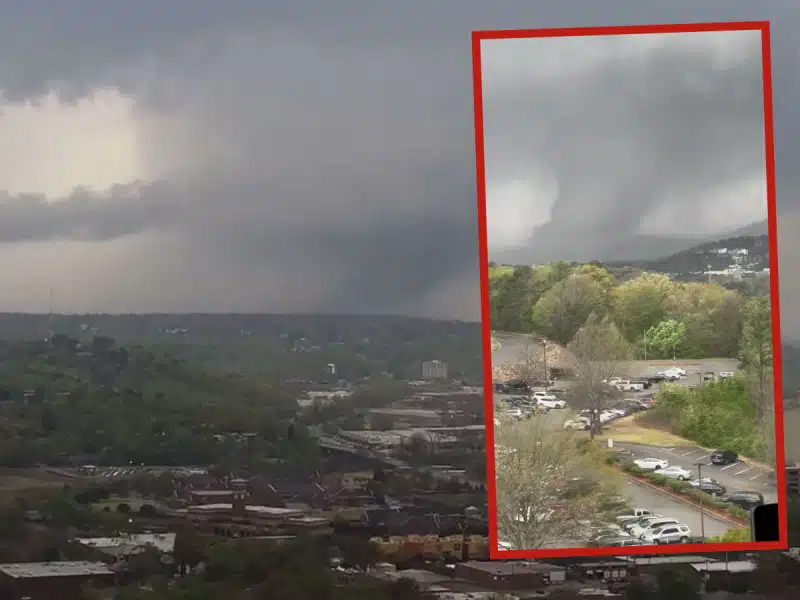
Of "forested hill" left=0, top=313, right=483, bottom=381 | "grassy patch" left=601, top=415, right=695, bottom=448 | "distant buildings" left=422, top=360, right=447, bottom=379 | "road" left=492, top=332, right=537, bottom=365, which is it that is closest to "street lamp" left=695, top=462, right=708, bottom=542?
"grassy patch" left=601, top=415, right=695, bottom=448

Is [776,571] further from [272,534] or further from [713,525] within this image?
[272,534]

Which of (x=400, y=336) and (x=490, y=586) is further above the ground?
(x=400, y=336)

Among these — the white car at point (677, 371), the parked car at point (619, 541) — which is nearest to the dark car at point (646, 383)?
the white car at point (677, 371)

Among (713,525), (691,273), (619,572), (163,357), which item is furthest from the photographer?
(163,357)

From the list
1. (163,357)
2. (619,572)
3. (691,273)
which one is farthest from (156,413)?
(691,273)

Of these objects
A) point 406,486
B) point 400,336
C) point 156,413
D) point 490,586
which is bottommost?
point 490,586

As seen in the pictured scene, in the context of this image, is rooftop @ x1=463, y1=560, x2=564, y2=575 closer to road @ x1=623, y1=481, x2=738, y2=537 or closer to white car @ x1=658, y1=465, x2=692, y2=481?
road @ x1=623, y1=481, x2=738, y2=537

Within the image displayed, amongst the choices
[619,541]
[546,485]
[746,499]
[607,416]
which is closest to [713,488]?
[746,499]

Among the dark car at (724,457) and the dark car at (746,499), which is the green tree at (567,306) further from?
the dark car at (746,499)
